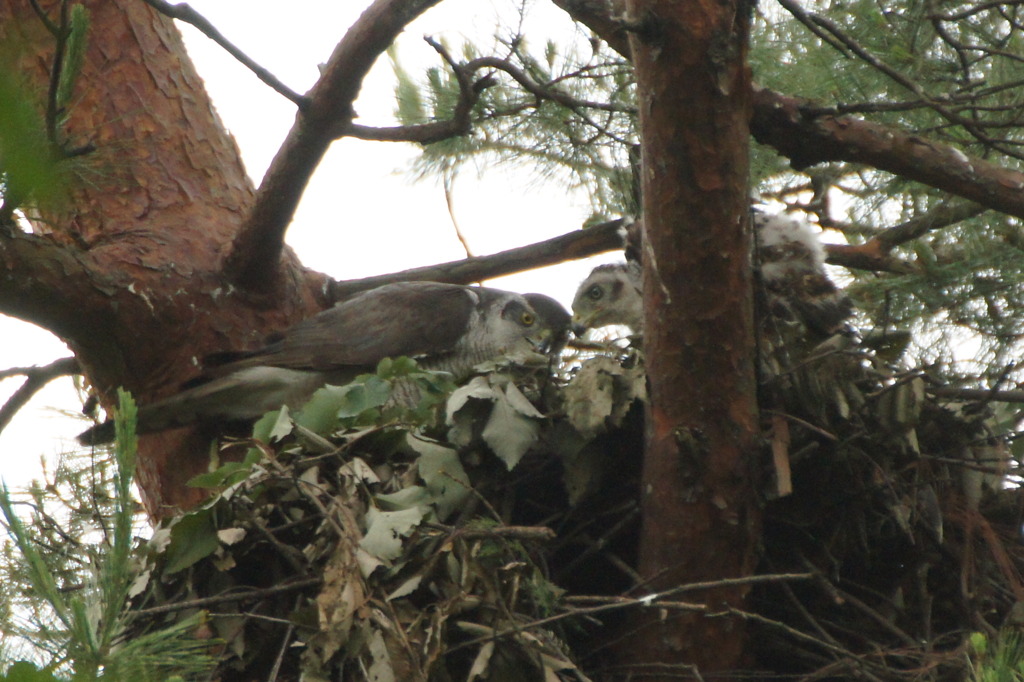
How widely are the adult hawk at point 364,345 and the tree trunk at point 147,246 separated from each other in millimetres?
202

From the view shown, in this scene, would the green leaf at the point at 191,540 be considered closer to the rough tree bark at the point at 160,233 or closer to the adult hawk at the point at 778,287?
the rough tree bark at the point at 160,233

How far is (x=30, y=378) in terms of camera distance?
4.55 m

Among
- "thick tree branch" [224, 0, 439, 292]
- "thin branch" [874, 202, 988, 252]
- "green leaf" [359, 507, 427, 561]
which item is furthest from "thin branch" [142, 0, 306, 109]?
"thin branch" [874, 202, 988, 252]

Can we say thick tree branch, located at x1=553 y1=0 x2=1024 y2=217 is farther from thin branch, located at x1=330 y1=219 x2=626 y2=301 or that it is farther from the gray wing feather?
the gray wing feather

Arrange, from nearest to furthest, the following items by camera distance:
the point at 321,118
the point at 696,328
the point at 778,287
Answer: the point at 696,328
the point at 321,118
the point at 778,287

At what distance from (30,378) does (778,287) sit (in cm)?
320

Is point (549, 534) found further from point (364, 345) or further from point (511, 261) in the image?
point (511, 261)

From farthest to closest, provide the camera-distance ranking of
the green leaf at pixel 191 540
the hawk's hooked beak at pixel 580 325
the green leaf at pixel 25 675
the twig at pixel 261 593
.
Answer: the hawk's hooked beak at pixel 580 325 → the green leaf at pixel 191 540 → the twig at pixel 261 593 → the green leaf at pixel 25 675

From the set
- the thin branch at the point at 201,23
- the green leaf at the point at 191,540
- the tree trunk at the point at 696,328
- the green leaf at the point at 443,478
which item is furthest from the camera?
the thin branch at the point at 201,23

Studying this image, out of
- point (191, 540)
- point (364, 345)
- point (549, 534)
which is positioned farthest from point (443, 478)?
point (364, 345)

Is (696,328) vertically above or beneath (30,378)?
beneath

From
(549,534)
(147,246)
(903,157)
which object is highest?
(147,246)

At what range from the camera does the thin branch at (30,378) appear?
14.8 ft

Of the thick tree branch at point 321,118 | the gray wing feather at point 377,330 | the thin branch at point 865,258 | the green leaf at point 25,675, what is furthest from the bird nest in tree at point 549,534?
the thin branch at point 865,258
